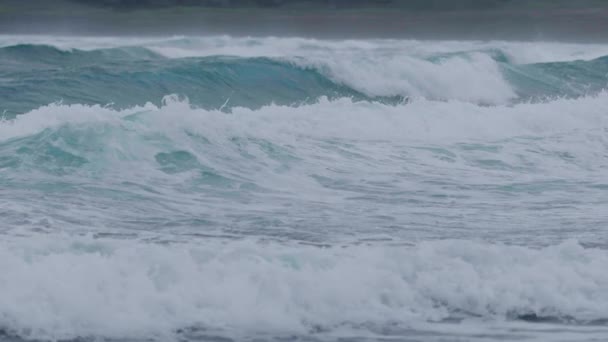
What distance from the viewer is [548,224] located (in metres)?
8.05

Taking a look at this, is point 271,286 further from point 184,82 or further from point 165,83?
point 184,82

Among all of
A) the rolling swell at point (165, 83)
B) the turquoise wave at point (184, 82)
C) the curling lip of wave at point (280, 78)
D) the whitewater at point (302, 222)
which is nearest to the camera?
the whitewater at point (302, 222)

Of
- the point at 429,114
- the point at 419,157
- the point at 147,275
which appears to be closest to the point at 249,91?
the point at 429,114

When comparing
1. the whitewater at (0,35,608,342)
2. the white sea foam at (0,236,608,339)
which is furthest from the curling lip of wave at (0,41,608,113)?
the white sea foam at (0,236,608,339)

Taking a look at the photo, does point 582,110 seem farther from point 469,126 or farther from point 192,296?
point 192,296

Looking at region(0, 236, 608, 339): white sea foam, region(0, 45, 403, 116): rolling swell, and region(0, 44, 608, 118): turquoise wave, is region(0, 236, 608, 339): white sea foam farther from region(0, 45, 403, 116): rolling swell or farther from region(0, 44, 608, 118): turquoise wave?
region(0, 45, 403, 116): rolling swell

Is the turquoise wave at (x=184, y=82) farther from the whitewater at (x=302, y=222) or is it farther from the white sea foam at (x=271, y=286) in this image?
the white sea foam at (x=271, y=286)

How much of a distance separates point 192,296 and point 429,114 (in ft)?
33.0

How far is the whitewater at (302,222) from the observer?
5.51 meters

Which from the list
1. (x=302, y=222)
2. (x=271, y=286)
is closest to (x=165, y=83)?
(x=302, y=222)

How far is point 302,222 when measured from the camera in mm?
7918

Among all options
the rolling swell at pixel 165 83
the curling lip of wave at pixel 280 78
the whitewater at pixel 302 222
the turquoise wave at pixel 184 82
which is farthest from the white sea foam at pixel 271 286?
the curling lip of wave at pixel 280 78

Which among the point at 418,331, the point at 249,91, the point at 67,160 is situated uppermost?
the point at 249,91

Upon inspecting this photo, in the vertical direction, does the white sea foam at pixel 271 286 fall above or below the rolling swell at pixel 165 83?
below
